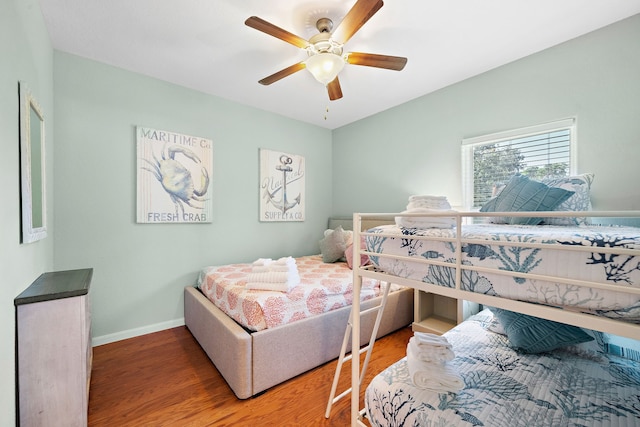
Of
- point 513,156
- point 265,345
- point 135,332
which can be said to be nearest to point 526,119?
point 513,156

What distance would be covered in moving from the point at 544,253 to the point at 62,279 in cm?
252

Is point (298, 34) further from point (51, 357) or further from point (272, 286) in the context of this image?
point (51, 357)

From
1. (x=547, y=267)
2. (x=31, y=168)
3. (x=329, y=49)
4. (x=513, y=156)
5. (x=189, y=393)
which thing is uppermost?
(x=329, y=49)

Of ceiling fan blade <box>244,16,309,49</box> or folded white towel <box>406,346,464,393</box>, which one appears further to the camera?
ceiling fan blade <box>244,16,309,49</box>

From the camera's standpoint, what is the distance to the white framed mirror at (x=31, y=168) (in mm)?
1344

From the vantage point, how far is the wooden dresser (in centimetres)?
127

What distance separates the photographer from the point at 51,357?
1322 millimetres

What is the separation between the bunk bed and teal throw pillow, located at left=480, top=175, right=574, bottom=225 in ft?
4.18

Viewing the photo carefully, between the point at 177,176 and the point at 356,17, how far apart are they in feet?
7.42

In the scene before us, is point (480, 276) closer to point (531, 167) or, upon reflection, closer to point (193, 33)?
point (531, 167)

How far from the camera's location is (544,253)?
0.78 metres

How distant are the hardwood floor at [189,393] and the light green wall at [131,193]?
1.74ft

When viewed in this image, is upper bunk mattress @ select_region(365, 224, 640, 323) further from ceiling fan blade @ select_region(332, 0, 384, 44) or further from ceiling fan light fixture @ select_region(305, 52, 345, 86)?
ceiling fan light fixture @ select_region(305, 52, 345, 86)

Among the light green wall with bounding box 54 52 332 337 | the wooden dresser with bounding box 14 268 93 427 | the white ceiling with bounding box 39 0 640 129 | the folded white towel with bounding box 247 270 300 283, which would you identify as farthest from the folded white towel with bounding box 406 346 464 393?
the light green wall with bounding box 54 52 332 337
